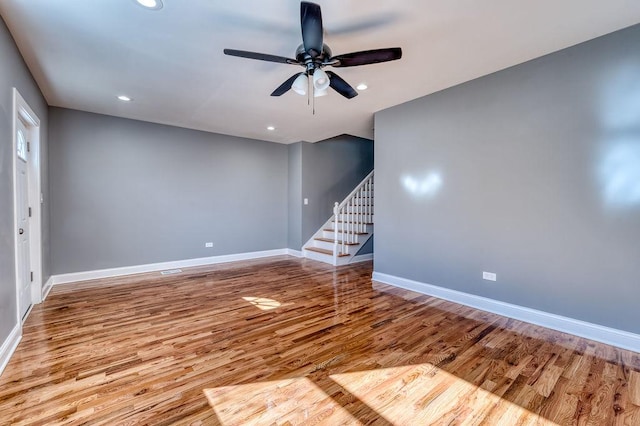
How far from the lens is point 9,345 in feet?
7.50

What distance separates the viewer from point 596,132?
2.58 m

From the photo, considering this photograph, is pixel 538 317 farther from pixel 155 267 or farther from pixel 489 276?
pixel 155 267

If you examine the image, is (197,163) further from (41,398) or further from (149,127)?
(41,398)

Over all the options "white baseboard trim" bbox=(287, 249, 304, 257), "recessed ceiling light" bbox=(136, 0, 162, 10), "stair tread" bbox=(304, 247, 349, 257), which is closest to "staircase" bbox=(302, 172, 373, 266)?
"stair tread" bbox=(304, 247, 349, 257)

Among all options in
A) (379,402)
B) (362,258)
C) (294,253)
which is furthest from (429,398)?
(294,253)

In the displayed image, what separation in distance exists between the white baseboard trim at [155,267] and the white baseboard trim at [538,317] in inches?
137

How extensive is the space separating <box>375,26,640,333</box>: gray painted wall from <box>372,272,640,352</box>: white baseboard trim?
0.06 metres

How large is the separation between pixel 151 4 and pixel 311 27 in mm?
1198

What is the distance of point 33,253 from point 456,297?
5.24 meters

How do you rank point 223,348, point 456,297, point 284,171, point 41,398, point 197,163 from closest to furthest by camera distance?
point 41,398 < point 223,348 < point 456,297 < point 197,163 < point 284,171

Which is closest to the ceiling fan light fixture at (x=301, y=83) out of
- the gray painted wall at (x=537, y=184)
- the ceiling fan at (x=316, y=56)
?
the ceiling fan at (x=316, y=56)

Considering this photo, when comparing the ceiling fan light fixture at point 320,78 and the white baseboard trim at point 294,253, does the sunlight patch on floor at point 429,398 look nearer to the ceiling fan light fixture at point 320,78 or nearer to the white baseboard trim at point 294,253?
the ceiling fan light fixture at point 320,78

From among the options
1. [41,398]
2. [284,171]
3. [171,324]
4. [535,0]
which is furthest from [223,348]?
[284,171]

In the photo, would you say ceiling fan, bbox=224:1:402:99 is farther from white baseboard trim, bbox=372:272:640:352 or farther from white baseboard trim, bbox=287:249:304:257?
white baseboard trim, bbox=287:249:304:257
